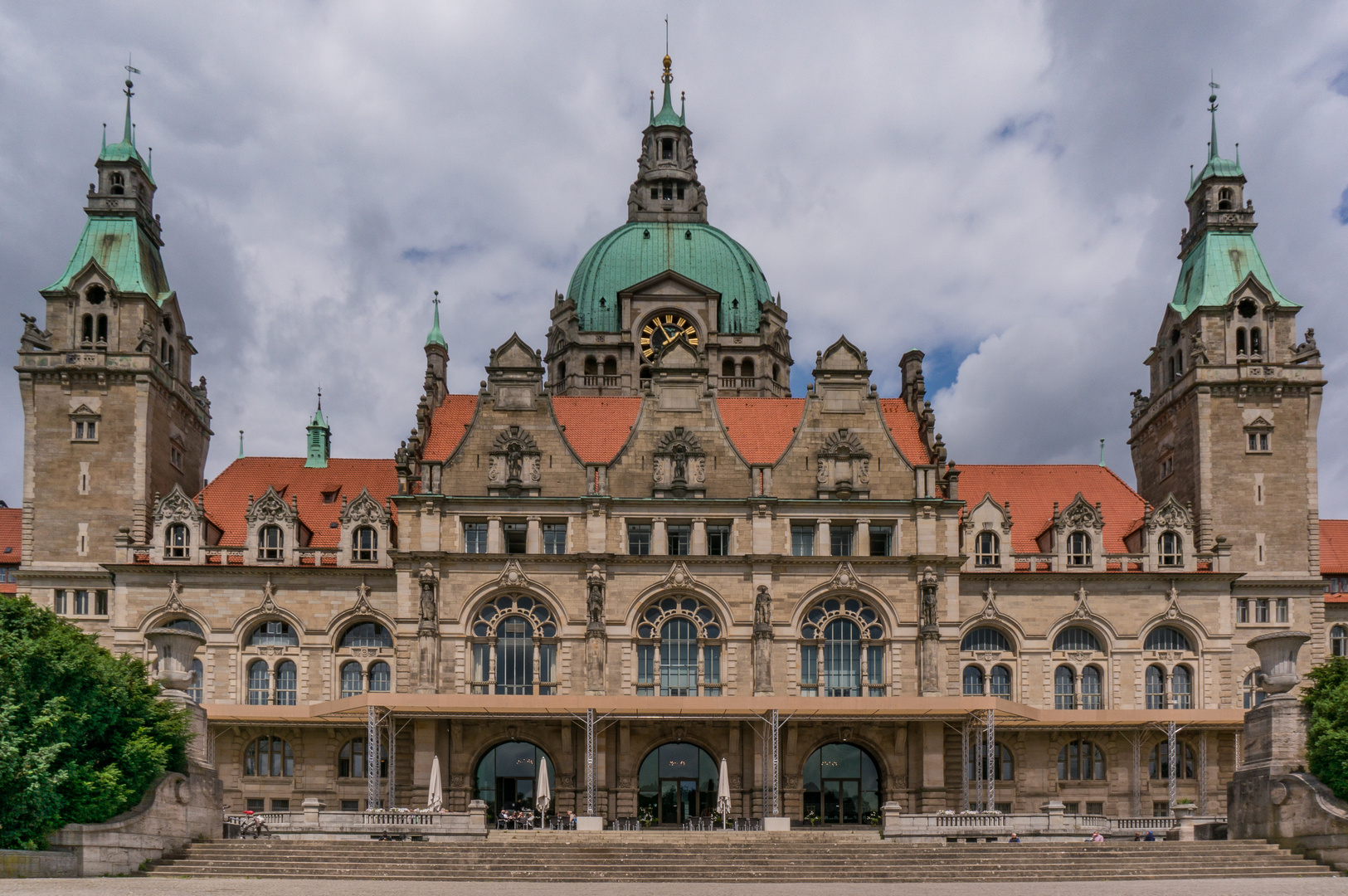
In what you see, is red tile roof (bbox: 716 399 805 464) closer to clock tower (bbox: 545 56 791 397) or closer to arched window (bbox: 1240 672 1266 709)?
clock tower (bbox: 545 56 791 397)

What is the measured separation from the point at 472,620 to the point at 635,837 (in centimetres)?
1480

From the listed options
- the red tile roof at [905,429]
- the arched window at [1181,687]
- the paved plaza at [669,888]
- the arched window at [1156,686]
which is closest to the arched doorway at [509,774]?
the paved plaza at [669,888]

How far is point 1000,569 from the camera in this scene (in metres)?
57.0

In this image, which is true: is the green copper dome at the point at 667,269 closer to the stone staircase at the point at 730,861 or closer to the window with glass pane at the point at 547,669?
the window with glass pane at the point at 547,669

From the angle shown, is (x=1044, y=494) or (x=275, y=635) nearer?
(x=275, y=635)

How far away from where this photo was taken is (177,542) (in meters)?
56.9

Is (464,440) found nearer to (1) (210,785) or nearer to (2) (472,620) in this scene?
(2) (472,620)

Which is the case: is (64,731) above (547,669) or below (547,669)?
below

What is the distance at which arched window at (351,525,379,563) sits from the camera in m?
56.9

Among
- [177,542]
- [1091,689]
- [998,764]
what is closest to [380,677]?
[177,542]

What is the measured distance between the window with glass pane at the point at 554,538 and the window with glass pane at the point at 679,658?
5223mm

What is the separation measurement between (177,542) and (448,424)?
39.8 ft

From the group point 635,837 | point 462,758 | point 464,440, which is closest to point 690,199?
point 464,440

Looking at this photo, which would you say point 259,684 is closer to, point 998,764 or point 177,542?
point 177,542
